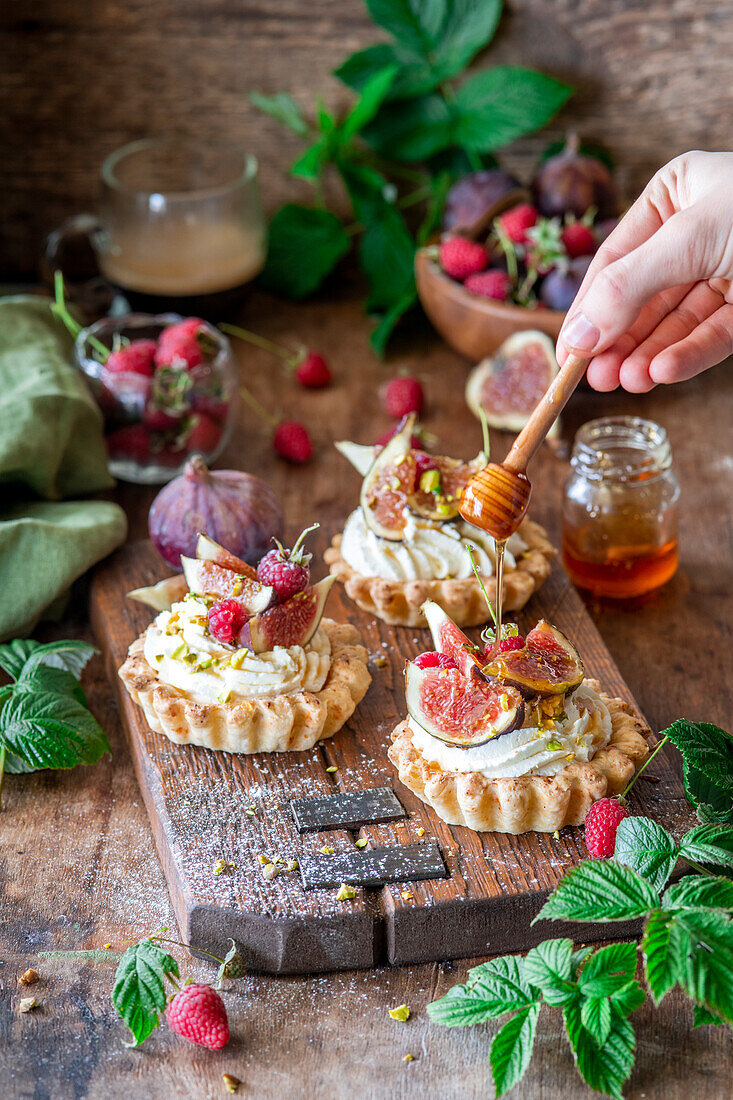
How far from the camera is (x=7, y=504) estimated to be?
3.02 metres

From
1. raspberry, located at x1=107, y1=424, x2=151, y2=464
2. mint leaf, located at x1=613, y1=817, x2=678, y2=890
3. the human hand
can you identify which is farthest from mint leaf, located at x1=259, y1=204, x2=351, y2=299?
mint leaf, located at x1=613, y1=817, x2=678, y2=890

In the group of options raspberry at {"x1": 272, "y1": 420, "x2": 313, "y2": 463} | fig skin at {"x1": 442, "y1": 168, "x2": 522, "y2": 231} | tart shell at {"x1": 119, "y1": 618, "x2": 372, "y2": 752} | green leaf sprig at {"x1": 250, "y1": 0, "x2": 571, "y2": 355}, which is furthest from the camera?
green leaf sprig at {"x1": 250, "y1": 0, "x2": 571, "y2": 355}

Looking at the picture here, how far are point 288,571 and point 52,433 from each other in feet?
3.13

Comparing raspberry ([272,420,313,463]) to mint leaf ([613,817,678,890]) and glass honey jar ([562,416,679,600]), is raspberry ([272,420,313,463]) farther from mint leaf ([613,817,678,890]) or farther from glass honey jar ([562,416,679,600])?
mint leaf ([613,817,678,890])

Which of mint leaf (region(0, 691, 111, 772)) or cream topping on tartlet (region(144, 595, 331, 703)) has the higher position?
cream topping on tartlet (region(144, 595, 331, 703))

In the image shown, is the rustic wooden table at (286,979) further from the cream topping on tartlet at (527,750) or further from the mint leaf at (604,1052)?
the cream topping on tartlet at (527,750)

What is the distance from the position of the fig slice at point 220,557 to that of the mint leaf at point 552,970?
1.03m

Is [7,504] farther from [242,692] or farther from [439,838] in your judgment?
[439,838]

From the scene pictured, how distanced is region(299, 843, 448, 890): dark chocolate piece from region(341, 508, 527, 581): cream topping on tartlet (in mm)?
745

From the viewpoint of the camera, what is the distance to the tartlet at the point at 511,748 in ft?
6.89

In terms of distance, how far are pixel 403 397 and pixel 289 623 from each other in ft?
4.50

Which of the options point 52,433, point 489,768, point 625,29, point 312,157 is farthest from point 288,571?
point 625,29

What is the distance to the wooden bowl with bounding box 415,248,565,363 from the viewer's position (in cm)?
345

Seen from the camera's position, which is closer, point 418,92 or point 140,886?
point 140,886
